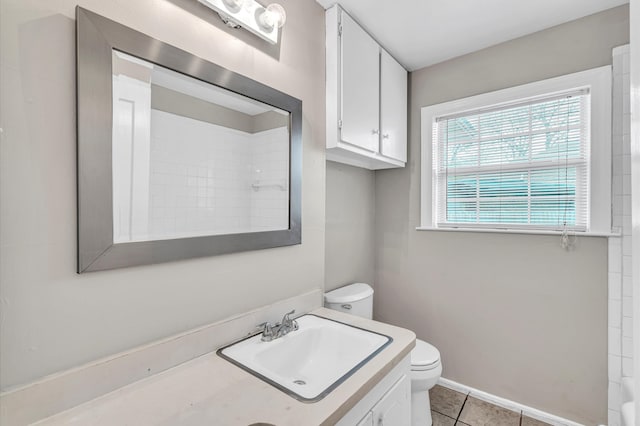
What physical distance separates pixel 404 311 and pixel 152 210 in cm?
204

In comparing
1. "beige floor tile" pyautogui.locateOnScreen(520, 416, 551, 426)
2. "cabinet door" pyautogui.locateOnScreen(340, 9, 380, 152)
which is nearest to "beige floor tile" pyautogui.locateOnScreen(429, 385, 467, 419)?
"beige floor tile" pyautogui.locateOnScreen(520, 416, 551, 426)

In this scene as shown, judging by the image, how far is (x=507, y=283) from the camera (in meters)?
2.02

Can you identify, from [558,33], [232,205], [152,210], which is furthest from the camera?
[558,33]

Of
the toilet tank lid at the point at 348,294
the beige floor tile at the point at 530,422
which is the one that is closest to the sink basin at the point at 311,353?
the toilet tank lid at the point at 348,294

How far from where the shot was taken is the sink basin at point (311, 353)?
1.05 meters

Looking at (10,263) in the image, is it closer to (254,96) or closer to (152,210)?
(152,210)

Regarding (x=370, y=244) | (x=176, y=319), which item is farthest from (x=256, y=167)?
(x=370, y=244)

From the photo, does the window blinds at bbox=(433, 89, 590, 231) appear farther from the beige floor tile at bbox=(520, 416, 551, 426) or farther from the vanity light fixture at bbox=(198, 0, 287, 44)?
the vanity light fixture at bbox=(198, 0, 287, 44)

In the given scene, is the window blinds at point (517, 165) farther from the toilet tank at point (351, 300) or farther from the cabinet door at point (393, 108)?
the toilet tank at point (351, 300)

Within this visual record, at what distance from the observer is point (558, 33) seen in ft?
6.13

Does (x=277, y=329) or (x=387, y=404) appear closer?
(x=387, y=404)

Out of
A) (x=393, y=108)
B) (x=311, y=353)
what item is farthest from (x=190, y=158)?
(x=393, y=108)

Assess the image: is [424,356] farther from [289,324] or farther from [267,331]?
[267,331]

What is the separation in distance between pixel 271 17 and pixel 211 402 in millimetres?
1470
